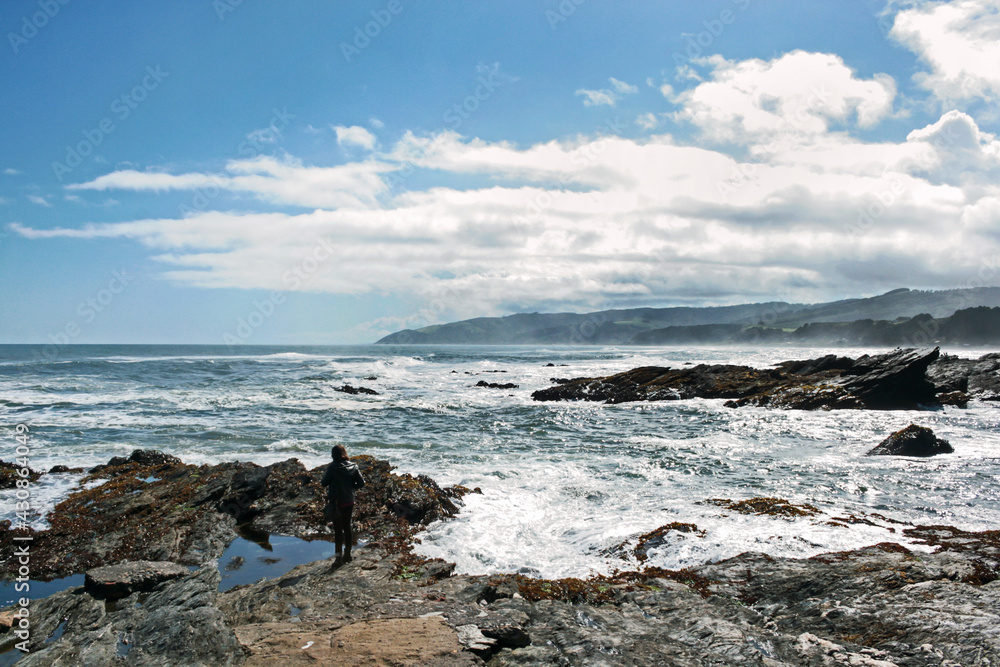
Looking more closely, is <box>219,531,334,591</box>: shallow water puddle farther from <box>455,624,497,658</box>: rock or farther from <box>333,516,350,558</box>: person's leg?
<box>455,624,497,658</box>: rock

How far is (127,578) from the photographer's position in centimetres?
755

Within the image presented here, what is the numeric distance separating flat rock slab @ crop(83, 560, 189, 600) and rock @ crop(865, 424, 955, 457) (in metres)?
19.5

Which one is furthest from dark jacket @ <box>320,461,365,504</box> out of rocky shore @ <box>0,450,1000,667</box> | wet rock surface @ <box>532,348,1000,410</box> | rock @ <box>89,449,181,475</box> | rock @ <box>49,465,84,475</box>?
wet rock surface @ <box>532,348,1000,410</box>

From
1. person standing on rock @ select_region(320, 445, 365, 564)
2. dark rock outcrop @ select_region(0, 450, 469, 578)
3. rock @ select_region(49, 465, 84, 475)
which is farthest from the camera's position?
rock @ select_region(49, 465, 84, 475)

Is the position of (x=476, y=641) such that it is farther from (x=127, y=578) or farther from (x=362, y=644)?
(x=127, y=578)

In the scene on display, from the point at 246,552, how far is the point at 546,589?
20.3 feet

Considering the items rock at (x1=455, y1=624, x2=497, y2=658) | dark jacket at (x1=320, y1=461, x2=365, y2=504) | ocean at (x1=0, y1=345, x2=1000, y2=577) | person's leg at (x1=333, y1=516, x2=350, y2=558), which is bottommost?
ocean at (x1=0, y1=345, x2=1000, y2=577)

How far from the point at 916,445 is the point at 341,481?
17.5 metres

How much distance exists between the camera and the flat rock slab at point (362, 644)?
5188 mm

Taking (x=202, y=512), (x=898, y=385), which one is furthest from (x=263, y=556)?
(x=898, y=385)

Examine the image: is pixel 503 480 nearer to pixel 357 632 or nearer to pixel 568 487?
pixel 568 487

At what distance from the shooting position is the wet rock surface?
91.3ft

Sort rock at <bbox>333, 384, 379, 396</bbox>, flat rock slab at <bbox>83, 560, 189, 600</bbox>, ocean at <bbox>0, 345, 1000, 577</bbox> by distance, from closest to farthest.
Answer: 1. flat rock slab at <bbox>83, 560, 189, 600</bbox>
2. ocean at <bbox>0, 345, 1000, 577</bbox>
3. rock at <bbox>333, 384, 379, 396</bbox>

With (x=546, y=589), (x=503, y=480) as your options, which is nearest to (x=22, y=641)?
(x=546, y=589)
